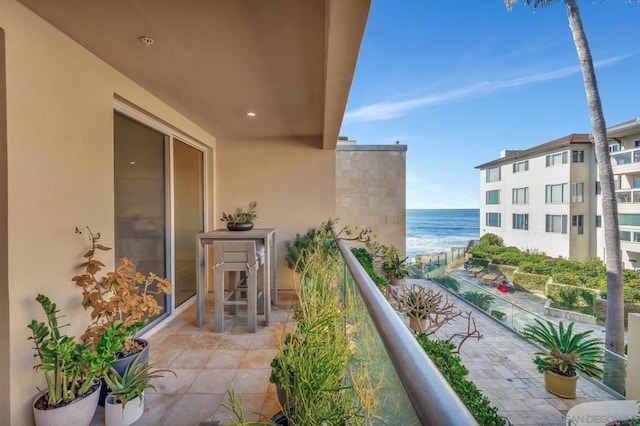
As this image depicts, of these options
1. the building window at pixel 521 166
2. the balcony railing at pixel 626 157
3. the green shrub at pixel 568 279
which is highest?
the building window at pixel 521 166

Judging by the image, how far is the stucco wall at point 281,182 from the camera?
16.1ft

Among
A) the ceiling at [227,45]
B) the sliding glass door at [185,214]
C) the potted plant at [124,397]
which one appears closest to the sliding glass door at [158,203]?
the sliding glass door at [185,214]

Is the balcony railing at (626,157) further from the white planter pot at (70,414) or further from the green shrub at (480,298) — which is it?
the white planter pot at (70,414)

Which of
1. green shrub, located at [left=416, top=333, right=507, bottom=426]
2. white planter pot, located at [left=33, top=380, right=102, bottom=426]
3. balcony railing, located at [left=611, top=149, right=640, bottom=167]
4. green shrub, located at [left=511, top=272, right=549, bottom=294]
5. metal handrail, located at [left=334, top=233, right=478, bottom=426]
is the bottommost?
green shrub, located at [left=511, top=272, right=549, bottom=294]

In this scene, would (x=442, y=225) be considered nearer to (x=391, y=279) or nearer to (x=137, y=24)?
(x=391, y=279)

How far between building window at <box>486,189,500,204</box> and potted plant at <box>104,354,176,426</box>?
23.9m

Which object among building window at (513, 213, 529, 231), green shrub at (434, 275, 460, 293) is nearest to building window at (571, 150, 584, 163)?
building window at (513, 213, 529, 231)

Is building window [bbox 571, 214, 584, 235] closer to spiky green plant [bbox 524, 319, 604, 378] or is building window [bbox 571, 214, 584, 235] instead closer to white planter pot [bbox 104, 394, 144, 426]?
spiky green plant [bbox 524, 319, 604, 378]

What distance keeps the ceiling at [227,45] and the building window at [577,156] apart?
1813 centimetres

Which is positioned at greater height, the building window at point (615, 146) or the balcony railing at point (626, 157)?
the building window at point (615, 146)

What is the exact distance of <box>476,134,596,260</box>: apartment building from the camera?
51.4 ft

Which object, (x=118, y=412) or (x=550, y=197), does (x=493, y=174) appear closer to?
(x=550, y=197)

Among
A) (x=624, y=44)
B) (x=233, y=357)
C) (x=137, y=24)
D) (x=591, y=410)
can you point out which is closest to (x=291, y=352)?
(x=233, y=357)

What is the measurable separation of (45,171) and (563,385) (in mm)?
6463
